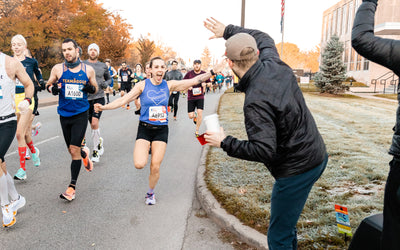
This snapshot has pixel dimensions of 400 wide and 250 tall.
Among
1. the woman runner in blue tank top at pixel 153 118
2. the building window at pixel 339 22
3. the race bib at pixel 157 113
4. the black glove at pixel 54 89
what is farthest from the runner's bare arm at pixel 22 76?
the building window at pixel 339 22

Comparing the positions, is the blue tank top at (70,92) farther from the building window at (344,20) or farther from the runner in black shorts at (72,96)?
the building window at (344,20)

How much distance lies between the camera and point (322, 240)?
3.27m

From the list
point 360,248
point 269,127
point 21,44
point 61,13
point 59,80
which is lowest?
point 360,248

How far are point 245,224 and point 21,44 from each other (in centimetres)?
494

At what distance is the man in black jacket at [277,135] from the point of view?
2066 mm

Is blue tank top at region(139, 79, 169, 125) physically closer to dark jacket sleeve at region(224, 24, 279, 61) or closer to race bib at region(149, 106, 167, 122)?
race bib at region(149, 106, 167, 122)

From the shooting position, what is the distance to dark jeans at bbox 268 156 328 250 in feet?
7.55

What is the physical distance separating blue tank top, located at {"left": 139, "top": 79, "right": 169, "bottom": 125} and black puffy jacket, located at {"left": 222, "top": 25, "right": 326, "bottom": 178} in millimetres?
2506

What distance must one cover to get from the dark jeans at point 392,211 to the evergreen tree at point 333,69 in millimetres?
25327

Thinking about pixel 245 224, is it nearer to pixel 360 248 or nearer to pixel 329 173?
pixel 360 248

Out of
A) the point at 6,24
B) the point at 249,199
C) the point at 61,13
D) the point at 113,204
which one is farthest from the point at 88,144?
the point at 61,13

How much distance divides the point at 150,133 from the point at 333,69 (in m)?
23.7

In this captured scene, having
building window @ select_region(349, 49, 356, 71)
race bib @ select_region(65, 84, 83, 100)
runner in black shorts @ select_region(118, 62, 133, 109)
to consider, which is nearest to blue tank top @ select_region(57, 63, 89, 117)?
race bib @ select_region(65, 84, 83, 100)

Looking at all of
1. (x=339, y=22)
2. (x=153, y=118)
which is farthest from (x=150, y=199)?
(x=339, y=22)
